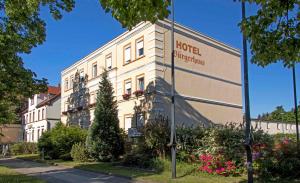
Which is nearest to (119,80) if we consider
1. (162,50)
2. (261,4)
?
(162,50)

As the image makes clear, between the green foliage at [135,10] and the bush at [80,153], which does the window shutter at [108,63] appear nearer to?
the bush at [80,153]

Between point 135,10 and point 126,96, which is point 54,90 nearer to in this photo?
point 126,96

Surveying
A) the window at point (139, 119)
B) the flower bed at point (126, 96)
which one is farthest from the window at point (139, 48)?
the window at point (139, 119)

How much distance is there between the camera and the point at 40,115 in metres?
60.0

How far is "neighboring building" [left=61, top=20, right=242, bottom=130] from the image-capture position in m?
30.5

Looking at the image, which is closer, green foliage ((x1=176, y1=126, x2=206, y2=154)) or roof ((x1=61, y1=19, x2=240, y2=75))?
green foliage ((x1=176, y1=126, x2=206, y2=154))

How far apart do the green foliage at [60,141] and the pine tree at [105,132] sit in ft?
19.5

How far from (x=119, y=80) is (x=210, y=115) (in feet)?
27.9

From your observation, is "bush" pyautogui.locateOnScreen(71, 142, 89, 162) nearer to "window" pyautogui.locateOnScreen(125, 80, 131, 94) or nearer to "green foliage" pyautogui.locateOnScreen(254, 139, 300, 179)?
"window" pyautogui.locateOnScreen(125, 80, 131, 94)

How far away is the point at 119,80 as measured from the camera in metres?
34.9

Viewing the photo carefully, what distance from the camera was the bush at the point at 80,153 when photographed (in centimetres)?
3049

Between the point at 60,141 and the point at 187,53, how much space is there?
1342 centimetres

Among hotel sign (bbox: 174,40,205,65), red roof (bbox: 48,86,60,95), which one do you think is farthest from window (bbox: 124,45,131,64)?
red roof (bbox: 48,86,60,95)

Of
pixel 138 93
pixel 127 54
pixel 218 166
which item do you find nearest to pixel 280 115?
pixel 127 54
